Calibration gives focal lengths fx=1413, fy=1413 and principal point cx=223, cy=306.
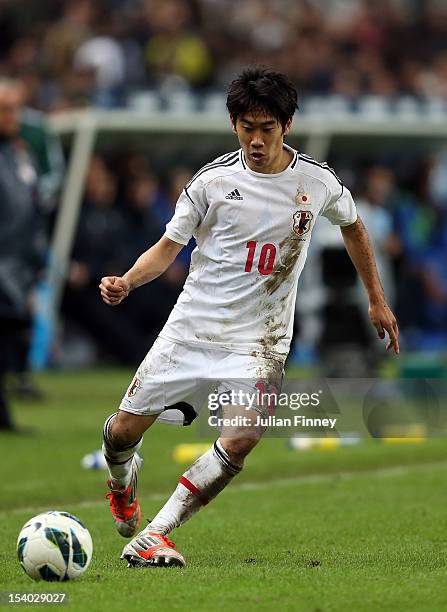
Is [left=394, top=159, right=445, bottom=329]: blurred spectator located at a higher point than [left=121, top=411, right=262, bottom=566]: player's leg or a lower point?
higher

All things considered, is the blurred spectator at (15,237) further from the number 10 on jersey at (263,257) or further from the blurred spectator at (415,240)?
the blurred spectator at (415,240)

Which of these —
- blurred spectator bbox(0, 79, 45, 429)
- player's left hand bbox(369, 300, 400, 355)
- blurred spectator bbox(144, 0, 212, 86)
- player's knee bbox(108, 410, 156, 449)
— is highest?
blurred spectator bbox(144, 0, 212, 86)

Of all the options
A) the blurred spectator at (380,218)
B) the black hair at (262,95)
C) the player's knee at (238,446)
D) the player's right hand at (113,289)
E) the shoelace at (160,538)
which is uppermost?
the blurred spectator at (380,218)

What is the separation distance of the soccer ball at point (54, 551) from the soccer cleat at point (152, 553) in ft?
1.37

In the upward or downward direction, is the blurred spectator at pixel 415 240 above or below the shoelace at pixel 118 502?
above

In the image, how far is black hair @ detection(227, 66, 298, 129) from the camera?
665 centimetres

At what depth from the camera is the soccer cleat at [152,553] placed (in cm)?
666

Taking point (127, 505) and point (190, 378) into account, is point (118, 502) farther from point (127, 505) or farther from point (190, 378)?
point (190, 378)

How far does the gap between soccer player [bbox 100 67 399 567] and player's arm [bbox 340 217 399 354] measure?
9.8 inches

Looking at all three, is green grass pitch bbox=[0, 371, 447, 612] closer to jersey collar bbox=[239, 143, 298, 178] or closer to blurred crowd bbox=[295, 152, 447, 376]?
jersey collar bbox=[239, 143, 298, 178]

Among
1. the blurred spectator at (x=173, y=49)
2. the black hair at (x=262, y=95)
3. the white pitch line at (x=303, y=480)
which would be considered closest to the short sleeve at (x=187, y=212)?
the black hair at (x=262, y=95)

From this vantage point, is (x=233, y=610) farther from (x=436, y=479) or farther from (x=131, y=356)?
(x=131, y=356)

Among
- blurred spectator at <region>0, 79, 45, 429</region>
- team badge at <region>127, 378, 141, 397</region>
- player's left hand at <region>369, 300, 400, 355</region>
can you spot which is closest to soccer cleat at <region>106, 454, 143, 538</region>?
team badge at <region>127, 378, 141, 397</region>

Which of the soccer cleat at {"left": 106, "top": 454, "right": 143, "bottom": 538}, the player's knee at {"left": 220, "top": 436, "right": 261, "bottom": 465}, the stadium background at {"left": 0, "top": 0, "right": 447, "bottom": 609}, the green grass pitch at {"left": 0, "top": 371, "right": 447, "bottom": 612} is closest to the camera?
the green grass pitch at {"left": 0, "top": 371, "right": 447, "bottom": 612}
